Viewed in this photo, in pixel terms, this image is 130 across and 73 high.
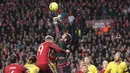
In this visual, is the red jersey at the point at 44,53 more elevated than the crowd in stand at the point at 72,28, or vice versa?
the red jersey at the point at 44,53

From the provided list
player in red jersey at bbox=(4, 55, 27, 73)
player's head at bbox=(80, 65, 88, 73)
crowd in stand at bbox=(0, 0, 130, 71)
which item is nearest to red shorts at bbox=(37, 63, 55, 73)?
player's head at bbox=(80, 65, 88, 73)

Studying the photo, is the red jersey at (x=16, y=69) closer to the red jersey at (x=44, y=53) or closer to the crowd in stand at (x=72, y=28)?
the red jersey at (x=44, y=53)

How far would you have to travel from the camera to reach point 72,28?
25.9 metres

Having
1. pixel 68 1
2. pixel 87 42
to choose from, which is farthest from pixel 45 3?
pixel 87 42

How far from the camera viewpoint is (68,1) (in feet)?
96.9

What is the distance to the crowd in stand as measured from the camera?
78.2 feet

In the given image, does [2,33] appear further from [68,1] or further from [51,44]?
[51,44]

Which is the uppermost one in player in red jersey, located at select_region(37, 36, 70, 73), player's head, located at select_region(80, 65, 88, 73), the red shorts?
player in red jersey, located at select_region(37, 36, 70, 73)

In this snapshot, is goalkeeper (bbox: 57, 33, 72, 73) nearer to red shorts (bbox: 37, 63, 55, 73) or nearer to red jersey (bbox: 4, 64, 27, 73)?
red shorts (bbox: 37, 63, 55, 73)

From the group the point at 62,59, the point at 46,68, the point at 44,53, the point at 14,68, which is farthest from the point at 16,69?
the point at 62,59

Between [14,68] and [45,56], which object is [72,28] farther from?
[14,68]

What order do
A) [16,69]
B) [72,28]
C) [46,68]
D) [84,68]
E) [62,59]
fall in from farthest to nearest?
[72,28] → [62,59] → [84,68] → [46,68] → [16,69]

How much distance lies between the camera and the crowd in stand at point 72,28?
78.2 feet

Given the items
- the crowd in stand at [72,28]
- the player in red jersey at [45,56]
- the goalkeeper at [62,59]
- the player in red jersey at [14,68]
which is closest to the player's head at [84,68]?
the goalkeeper at [62,59]
